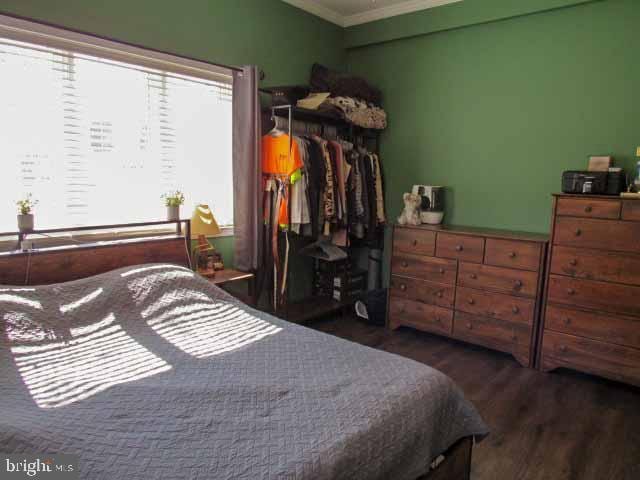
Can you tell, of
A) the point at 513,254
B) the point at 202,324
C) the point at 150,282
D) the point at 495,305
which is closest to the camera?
the point at 202,324

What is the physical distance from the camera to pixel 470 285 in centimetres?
317

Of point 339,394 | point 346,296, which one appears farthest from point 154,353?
point 346,296

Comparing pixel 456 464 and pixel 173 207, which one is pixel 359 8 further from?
pixel 456 464

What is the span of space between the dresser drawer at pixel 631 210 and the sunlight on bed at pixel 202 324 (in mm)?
2066

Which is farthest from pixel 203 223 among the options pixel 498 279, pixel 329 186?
pixel 498 279

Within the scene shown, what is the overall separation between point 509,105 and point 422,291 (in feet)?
5.16

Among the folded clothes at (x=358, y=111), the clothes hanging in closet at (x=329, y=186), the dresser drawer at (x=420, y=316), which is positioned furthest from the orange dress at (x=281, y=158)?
the dresser drawer at (x=420, y=316)

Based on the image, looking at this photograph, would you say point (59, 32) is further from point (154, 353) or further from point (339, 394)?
point (339, 394)

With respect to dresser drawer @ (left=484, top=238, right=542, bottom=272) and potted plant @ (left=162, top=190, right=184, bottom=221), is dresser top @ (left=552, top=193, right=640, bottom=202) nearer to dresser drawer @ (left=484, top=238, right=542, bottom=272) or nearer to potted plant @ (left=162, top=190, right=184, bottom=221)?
dresser drawer @ (left=484, top=238, right=542, bottom=272)

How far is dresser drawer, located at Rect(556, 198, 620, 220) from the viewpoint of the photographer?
8.39ft

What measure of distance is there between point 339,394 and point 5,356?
1254 millimetres

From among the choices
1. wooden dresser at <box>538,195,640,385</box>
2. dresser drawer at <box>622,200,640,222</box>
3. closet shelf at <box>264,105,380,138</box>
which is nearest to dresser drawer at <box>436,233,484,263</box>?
wooden dresser at <box>538,195,640,385</box>

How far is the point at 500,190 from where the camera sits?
11.4 feet

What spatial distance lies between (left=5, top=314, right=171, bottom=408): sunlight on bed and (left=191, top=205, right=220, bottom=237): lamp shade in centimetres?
110
